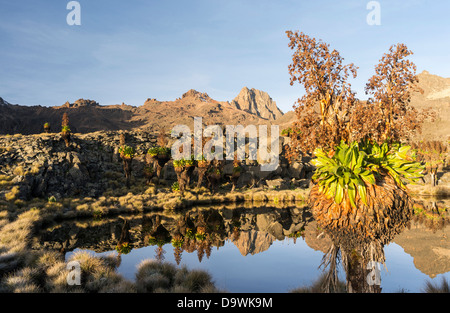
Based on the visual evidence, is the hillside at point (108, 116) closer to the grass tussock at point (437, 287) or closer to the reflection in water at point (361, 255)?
the reflection in water at point (361, 255)

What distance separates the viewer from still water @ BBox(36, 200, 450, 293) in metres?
7.91

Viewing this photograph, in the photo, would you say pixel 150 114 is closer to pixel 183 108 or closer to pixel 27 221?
pixel 183 108

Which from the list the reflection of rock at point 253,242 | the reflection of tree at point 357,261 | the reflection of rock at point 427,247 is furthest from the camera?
the reflection of rock at point 253,242

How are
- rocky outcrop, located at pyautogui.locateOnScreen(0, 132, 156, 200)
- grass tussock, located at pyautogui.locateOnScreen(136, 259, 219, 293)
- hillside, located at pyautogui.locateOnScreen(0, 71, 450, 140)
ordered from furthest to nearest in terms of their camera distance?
hillside, located at pyautogui.locateOnScreen(0, 71, 450, 140) < rocky outcrop, located at pyautogui.locateOnScreen(0, 132, 156, 200) < grass tussock, located at pyautogui.locateOnScreen(136, 259, 219, 293)

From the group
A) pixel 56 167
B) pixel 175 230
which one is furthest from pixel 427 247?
pixel 56 167

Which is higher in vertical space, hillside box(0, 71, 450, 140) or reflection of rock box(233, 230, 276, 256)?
hillside box(0, 71, 450, 140)

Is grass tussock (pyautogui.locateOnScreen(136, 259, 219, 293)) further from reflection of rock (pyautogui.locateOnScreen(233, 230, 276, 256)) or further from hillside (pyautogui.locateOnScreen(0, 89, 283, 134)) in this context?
hillside (pyautogui.locateOnScreen(0, 89, 283, 134))

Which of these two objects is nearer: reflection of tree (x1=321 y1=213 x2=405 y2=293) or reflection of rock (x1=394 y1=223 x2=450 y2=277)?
reflection of tree (x1=321 y1=213 x2=405 y2=293)

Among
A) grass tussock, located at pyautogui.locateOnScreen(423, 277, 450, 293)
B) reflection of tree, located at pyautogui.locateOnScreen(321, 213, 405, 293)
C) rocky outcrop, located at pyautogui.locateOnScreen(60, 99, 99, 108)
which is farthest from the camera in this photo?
rocky outcrop, located at pyautogui.locateOnScreen(60, 99, 99, 108)

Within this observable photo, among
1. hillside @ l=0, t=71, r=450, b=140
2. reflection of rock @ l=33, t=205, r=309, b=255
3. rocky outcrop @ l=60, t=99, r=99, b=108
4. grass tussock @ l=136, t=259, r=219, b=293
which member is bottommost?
reflection of rock @ l=33, t=205, r=309, b=255

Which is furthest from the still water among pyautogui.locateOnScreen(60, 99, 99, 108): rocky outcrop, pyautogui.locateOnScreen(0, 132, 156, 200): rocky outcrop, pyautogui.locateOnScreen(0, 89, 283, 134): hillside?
pyautogui.locateOnScreen(60, 99, 99, 108): rocky outcrop

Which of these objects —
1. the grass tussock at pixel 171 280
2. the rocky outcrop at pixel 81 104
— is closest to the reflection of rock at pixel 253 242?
the grass tussock at pixel 171 280

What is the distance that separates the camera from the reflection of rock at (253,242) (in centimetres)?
1166

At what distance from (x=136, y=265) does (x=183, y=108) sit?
6832 inches
